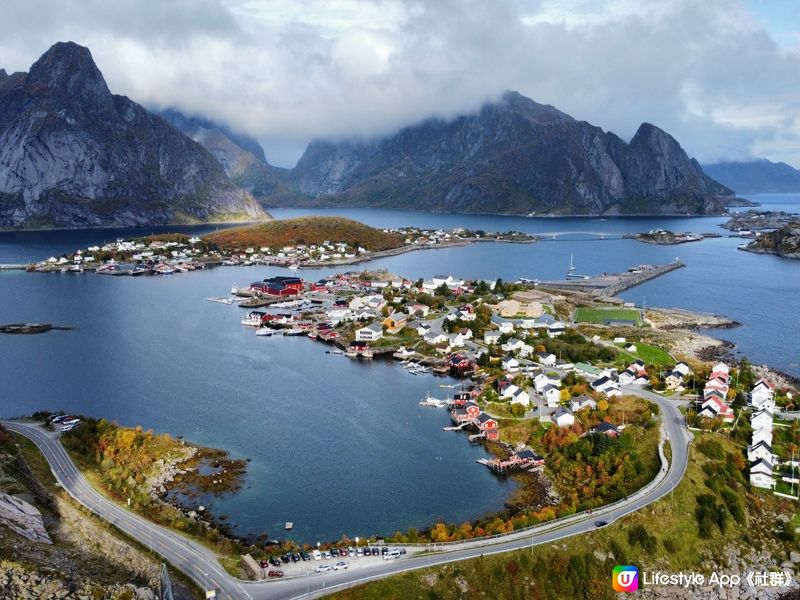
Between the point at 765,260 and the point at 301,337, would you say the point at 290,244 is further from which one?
the point at 765,260


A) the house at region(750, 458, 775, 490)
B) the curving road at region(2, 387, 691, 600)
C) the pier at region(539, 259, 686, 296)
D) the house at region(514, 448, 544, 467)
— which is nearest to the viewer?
the curving road at region(2, 387, 691, 600)

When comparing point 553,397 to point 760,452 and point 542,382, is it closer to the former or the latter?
point 542,382

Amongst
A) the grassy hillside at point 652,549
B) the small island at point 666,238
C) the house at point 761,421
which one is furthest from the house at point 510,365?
the small island at point 666,238

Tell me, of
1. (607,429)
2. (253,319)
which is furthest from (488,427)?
(253,319)

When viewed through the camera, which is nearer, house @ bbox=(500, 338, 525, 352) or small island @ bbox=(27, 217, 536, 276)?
house @ bbox=(500, 338, 525, 352)

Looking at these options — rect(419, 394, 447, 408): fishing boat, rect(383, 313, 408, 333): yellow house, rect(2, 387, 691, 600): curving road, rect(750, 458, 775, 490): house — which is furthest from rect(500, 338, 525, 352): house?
rect(750, 458, 775, 490): house

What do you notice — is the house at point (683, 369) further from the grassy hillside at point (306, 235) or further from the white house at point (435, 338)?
the grassy hillside at point (306, 235)

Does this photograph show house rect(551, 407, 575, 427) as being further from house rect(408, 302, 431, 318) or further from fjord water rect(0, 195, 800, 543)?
house rect(408, 302, 431, 318)
